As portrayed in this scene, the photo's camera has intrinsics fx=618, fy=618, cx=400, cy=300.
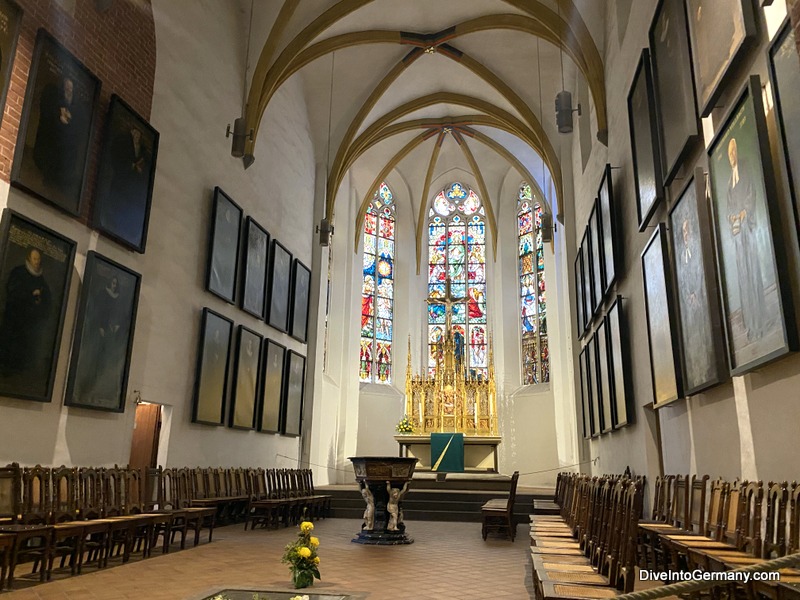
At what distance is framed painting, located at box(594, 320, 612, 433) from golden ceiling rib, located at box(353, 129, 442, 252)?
38.9 ft

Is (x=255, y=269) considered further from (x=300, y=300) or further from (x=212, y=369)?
(x=300, y=300)

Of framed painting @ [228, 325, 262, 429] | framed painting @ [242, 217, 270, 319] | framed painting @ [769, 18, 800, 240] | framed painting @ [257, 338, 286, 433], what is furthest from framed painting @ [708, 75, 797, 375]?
framed painting @ [257, 338, 286, 433]

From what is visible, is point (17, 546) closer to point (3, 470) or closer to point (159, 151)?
point (3, 470)

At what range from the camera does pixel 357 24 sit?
587 inches

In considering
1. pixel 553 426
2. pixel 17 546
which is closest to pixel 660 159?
pixel 17 546

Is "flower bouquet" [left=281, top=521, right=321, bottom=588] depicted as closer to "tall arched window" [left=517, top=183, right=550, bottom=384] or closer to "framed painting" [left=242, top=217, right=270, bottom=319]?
"framed painting" [left=242, top=217, right=270, bottom=319]

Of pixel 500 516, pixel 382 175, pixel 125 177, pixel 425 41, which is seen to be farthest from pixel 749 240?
pixel 382 175

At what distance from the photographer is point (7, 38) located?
22.2 ft

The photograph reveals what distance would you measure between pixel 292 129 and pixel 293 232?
2665 millimetres

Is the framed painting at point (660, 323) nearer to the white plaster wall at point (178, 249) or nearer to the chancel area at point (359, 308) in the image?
the chancel area at point (359, 308)

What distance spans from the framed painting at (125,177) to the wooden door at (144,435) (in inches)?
132

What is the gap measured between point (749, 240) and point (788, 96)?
1.01 meters

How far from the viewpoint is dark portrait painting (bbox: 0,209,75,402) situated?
6.66m

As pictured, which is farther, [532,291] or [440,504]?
[532,291]
